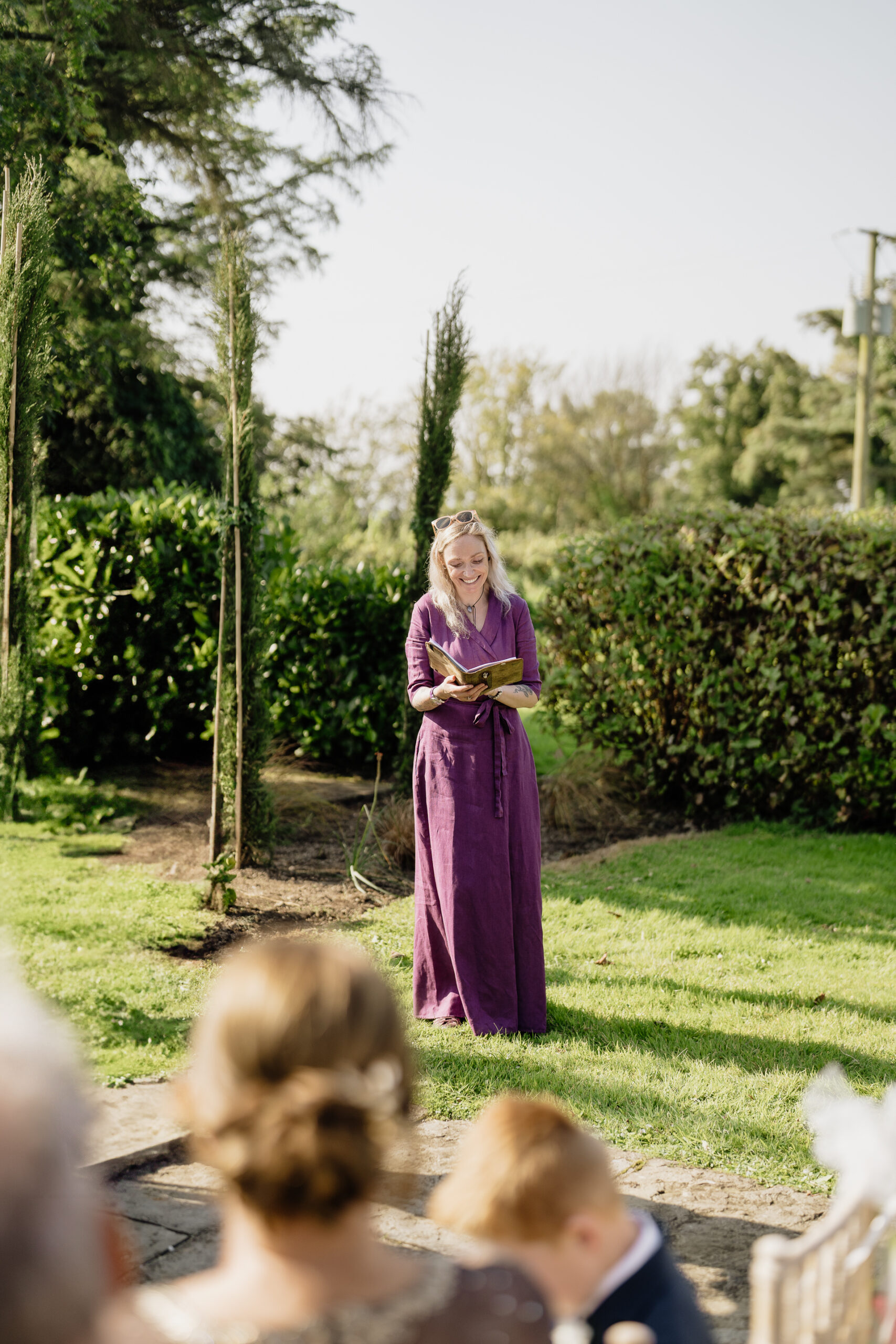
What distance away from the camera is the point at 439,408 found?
757 centimetres

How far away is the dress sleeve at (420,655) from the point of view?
4574 mm

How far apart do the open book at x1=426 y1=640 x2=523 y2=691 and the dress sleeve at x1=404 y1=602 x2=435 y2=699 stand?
0.06 meters

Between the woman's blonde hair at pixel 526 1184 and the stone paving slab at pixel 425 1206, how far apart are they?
1147 mm

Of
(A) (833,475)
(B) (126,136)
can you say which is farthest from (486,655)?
(A) (833,475)

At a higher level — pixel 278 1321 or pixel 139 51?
pixel 139 51

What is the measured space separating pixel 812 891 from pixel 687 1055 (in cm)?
268

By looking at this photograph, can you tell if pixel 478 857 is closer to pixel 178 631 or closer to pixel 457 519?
pixel 457 519

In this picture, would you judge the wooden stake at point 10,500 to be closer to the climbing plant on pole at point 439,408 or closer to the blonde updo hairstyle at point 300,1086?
the climbing plant on pole at point 439,408

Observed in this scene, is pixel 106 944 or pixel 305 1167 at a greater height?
pixel 305 1167

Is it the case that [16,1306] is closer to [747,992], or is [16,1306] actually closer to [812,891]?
[747,992]

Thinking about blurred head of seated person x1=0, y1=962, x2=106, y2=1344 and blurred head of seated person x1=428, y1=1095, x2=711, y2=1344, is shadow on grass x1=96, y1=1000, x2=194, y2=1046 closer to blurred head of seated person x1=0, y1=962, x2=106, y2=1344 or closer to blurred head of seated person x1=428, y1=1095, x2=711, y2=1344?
blurred head of seated person x1=428, y1=1095, x2=711, y2=1344

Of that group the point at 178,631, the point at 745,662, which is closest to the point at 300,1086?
the point at 745,662

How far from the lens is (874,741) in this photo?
7.76 meters

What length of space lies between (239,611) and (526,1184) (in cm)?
552
